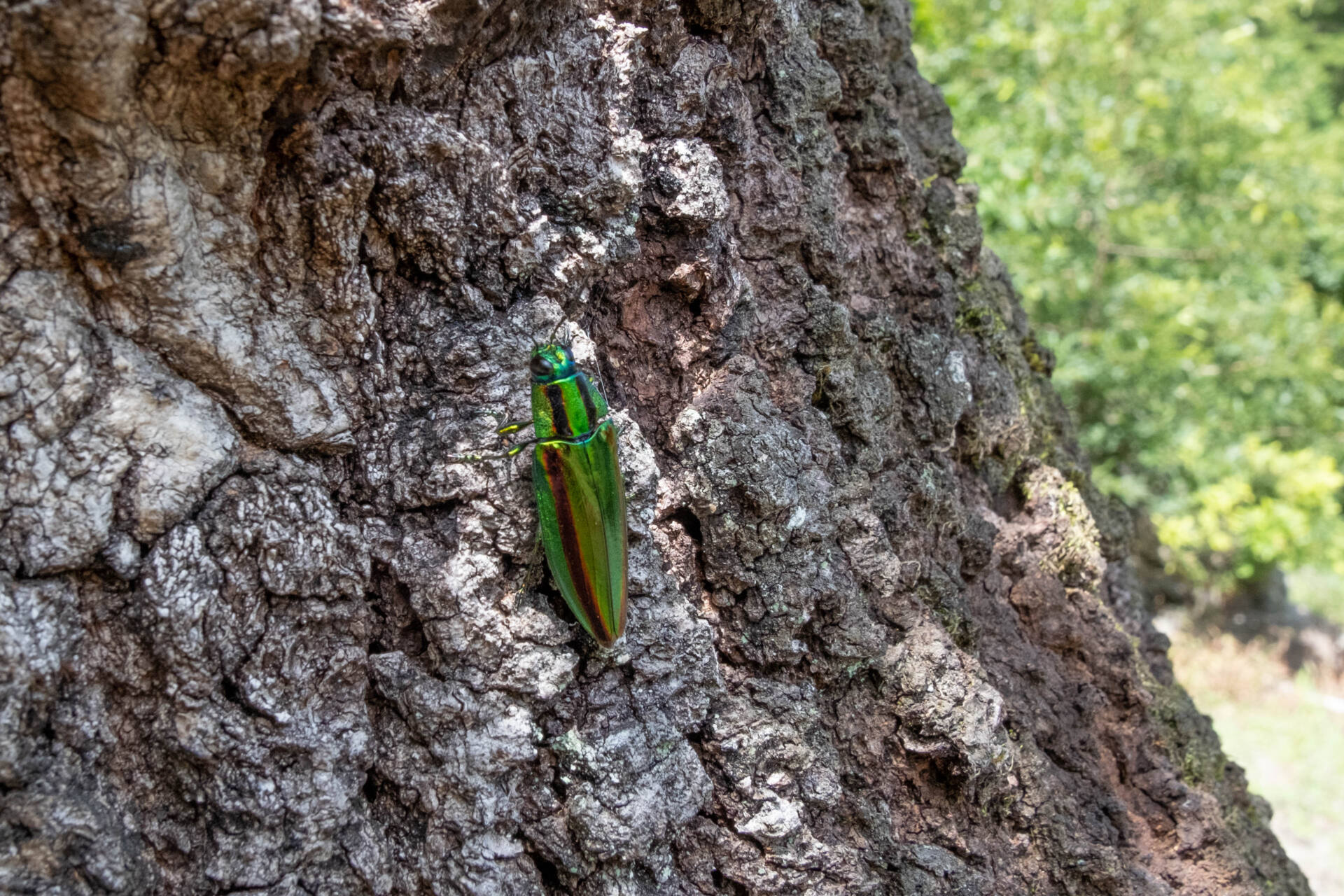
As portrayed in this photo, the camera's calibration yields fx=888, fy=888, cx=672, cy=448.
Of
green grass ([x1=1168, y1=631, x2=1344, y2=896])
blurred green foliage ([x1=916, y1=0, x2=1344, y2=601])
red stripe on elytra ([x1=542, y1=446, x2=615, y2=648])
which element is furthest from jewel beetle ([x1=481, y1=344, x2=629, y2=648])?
blurred green foliage ([x1=916, y1=0, x2=1344, y2=601])

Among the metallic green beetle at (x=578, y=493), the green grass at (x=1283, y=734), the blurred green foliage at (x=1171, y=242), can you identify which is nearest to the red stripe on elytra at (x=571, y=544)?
the metallic green beetle at (x=578, y=493)

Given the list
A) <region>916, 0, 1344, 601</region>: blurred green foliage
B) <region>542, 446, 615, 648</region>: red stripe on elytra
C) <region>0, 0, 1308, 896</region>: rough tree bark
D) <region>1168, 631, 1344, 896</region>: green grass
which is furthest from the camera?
<region>916, 0, 1344, 601</region>: blurred green foliage

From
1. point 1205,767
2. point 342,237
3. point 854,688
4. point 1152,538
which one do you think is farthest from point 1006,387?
point 1152,538

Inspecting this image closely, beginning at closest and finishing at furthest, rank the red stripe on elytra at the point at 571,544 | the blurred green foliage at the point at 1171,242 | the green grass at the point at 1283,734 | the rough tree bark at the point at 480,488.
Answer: the rough tree bark at the point at 480,488 → the red stripe on elytra at the point at 571,544 → the green grass at the point at 1283,734 → the blurred green foliage at the point at 1171,242

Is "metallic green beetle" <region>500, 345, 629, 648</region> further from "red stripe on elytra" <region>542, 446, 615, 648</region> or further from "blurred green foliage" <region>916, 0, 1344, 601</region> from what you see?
"blurred green foliage" <region>916, 0, 1344, 601</region>

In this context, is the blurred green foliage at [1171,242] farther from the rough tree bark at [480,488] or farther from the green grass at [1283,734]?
the rough tree bark at [480,488]

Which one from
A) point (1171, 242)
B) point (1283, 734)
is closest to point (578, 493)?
point (1283, 734)

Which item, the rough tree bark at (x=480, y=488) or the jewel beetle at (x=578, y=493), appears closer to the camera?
the rough tree bark at (x=480, y=488)
